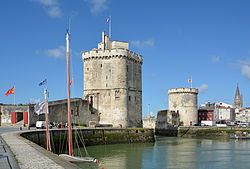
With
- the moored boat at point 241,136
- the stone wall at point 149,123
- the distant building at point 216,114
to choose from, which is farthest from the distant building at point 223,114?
the moored boat at point 241,136

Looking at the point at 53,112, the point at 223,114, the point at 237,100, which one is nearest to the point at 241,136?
the point at 53,112

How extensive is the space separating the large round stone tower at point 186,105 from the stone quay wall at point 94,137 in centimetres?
2361

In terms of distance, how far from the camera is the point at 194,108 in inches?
2410

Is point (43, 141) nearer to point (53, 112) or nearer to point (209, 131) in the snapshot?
point (53, 112)

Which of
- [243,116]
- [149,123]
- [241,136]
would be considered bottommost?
[241,136]

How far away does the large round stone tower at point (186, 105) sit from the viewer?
199 ft

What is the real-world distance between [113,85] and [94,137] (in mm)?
10875

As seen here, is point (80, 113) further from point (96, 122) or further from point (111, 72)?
point (111, 72)

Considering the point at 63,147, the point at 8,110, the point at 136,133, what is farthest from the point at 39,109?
the point at 136,133

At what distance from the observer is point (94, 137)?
32.8 metres

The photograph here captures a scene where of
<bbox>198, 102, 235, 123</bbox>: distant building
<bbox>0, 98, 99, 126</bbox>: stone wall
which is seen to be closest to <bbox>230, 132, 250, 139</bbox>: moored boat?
<bbox>198, 102, 235, 123</bbox>: distant building

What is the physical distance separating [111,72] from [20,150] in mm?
28762

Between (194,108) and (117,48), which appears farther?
(194,108)

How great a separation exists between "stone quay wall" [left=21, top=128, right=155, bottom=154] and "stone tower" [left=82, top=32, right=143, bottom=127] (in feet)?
16.1
